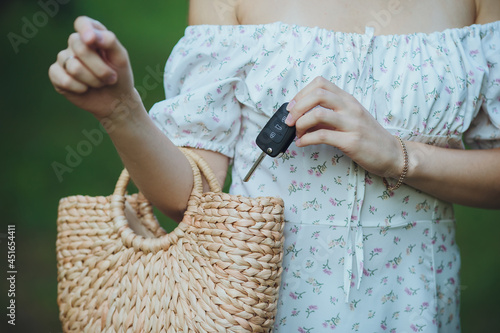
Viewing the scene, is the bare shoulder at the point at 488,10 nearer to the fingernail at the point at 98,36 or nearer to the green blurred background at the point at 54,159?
the fingernail at the point at 98,36

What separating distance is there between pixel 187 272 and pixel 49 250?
5.66 feet

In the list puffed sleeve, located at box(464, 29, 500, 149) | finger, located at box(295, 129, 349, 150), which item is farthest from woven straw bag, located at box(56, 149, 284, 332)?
puffed sleeve, located at box(464, 29, 500, 149)

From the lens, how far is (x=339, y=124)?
77 cm

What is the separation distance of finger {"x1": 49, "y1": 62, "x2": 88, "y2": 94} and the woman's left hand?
32cm

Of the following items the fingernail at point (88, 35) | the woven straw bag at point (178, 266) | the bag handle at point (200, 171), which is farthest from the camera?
the bag handle at point (200, 171)

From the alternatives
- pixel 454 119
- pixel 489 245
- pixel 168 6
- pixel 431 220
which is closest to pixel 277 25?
pixel 454 119

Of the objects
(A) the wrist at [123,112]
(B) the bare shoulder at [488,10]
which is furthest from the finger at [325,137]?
(B) the bare shoulder at [488,10]

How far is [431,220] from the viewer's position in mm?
929

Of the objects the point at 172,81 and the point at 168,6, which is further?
the point at 168,6

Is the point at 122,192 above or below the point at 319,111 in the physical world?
below

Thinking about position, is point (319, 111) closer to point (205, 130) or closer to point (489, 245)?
point (205, 130)

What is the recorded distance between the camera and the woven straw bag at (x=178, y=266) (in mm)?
710

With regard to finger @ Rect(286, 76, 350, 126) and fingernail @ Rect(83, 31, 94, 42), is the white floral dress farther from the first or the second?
fingernail @ Rect(83, 31, 94, 42)

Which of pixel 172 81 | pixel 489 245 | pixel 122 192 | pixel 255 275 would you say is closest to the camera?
pixel 255 275
